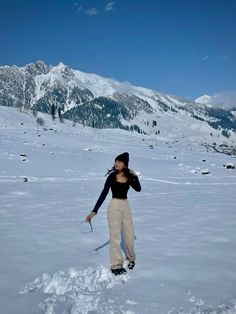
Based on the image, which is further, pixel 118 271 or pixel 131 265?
pixel 131 265

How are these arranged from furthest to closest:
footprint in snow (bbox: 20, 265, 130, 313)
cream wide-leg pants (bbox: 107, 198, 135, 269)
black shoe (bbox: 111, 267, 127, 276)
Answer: cream wide-leg pants (bbox: 107, 198, 135, 269) → black shoe (bbox: 111, 267, 127, 276) → footprint in snow (bbox: 20, 265, 130, 313)

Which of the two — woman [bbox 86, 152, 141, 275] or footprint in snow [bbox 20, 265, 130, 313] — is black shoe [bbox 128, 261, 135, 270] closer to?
woman [bbox 86, 152, 141, 275]

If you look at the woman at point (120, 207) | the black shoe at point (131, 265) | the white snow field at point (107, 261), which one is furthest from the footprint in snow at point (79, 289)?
the woman at point (120, 207)

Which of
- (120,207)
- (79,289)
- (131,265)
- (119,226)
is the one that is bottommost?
(79,289)

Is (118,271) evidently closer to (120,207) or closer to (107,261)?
(107,261)

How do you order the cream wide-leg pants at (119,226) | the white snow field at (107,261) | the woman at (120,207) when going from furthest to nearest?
the woman at (120,207)
the cream wide-leg pants at (119,226)
the white snow field at (107,261)

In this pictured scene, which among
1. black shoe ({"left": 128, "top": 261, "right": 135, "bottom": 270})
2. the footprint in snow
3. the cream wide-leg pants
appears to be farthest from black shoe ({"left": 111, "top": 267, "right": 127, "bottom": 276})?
black shoe ({"left": 128, "top": 261, "right": 135, "bottom": 270})

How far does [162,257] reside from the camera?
955cm

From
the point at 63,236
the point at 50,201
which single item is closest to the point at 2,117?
the point at 50,201

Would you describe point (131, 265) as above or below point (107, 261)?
above

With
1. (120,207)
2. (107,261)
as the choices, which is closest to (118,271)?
(107,261)

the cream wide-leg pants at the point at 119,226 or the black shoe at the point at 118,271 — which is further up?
the cream wide-leg pants at the point at 119,226

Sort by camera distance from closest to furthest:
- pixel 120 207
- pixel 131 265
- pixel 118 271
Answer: pixel 118 271
pixel 131 265
pixel 120 207

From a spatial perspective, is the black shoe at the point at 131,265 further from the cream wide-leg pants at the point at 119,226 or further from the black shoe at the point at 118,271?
the black shoe at the point at 118,271
